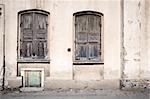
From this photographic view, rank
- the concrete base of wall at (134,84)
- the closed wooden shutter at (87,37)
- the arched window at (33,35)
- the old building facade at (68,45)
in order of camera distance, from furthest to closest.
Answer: the closed wooden shutter at (87,37), the arched window at (33,35), the old building facade at (68,45), the concrete base of wall at (134,84)

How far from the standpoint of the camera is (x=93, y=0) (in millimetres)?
12484

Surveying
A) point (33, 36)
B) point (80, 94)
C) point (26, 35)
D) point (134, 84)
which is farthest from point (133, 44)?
point (26, 35)

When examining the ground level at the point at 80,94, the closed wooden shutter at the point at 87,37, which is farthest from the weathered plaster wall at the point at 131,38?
the closed wooden shutter at the point at 87,37

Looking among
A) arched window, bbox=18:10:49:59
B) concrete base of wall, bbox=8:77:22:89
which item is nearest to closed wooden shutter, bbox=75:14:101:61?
arched window, bbox=18:10:49:59

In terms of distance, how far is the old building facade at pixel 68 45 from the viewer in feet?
40.3

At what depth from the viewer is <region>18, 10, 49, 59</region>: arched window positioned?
1263cm

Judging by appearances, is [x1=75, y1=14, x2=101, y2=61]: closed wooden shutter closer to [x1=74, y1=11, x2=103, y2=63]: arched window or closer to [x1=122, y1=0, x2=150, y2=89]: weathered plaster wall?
[x1=74, y1=11, x2=103, y2=63]: arched window

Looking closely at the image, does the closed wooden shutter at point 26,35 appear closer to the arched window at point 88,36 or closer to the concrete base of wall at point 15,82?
the concrete base of wall at point 15,82

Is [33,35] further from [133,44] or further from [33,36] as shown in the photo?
[133,44]

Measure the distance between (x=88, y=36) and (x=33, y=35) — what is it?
215cm

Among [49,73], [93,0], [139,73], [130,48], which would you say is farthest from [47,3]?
[139,73]

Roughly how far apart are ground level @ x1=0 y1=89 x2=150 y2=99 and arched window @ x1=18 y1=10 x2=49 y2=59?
5.37 feet

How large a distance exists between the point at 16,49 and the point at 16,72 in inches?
34.5

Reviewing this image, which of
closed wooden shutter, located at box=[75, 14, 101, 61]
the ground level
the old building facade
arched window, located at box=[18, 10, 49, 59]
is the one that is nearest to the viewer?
the ground level
